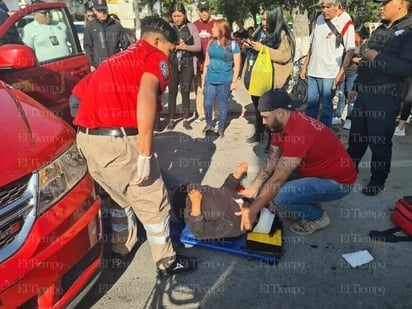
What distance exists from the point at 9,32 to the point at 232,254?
2906 millimetres

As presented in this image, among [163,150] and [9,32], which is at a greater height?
[9,32]

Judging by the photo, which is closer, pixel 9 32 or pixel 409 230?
pixel 409 230

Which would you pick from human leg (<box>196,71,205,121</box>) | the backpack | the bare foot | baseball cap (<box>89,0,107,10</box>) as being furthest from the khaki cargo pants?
human leg (<box>196,71,205,121</box>)

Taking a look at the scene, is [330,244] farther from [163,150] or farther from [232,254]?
[163,150]

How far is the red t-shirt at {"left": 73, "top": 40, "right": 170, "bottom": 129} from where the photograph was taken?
2281 millimetres

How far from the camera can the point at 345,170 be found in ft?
→ 10.1

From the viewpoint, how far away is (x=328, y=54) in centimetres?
477

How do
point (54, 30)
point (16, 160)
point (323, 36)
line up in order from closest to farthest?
point (16, 160)
point (54, 30)
point (323, 36)

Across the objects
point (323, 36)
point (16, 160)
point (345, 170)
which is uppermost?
point (323, 36)

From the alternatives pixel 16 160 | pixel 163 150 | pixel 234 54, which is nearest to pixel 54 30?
pixel 163 150

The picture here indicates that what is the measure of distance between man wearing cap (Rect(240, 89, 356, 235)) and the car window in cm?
253

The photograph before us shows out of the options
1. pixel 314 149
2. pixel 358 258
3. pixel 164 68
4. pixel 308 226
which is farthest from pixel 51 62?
pixel 358 258

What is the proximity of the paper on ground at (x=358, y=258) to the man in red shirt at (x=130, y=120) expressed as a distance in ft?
4.69

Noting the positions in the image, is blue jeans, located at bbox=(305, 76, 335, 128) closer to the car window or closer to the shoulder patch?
the car window
